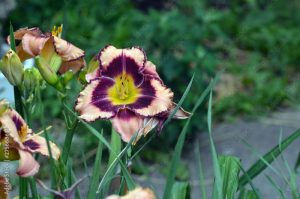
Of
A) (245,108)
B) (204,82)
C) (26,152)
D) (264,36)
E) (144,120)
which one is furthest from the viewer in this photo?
(264,36)

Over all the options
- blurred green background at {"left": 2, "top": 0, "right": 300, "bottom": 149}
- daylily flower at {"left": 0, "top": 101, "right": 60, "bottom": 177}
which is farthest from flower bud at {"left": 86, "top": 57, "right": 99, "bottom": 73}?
blurred green background at {"left": 2, "top": 0, "right": 300, "bottom": 149}

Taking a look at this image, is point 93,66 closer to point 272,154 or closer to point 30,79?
point 30,79

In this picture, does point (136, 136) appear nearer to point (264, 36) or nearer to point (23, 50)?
point (23, 50)

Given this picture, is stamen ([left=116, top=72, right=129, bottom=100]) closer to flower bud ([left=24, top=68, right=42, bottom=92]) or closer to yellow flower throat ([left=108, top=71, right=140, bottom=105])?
yellow flower throat ([left=108, top=71, right=140, bottom=105])

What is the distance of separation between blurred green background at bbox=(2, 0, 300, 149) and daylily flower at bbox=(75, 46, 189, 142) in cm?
173

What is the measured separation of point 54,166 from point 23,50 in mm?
220

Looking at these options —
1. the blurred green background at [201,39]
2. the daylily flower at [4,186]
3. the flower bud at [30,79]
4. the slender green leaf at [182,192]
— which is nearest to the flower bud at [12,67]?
the flower bud at [30,79]

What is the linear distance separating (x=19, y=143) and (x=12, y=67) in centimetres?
14

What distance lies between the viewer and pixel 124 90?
3.67 feet

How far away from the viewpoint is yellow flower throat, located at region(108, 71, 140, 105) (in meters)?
1.11

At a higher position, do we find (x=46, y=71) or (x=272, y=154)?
(x=46, y=71)

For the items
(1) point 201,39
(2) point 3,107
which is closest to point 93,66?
(2) point 3,107

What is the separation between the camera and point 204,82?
10.4 ft

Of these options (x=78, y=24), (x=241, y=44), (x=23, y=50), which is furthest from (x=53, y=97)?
(x=23, y=50)
